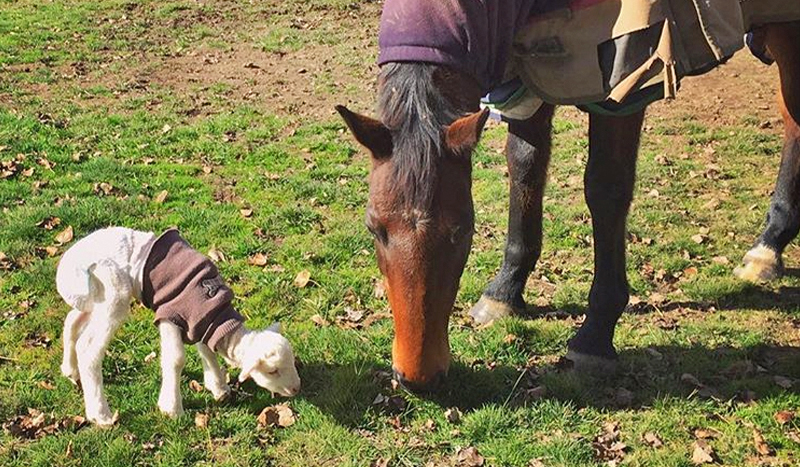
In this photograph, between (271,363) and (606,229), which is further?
(606,229)

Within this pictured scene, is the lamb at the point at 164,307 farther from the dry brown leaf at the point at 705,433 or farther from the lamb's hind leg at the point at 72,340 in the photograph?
the dry brown leaf at the point at 705,433

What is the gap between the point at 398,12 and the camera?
318 centimetres

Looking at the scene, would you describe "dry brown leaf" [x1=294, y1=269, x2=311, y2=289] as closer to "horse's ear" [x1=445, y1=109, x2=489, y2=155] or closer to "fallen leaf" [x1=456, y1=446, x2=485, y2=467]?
"fallen leaf" [x1=456, y1=446, x2=485, y2=467]

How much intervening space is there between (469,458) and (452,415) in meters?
0.29

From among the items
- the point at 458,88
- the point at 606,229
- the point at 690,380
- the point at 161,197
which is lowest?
the point at 690,380

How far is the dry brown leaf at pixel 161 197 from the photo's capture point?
6218 mm

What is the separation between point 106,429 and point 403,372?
1497mm

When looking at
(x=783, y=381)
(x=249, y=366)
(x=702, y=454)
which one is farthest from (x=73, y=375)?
(x=783, y=381)

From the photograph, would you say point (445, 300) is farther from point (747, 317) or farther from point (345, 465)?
point (747, 317)

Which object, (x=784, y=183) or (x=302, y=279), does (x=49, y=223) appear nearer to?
(x=302, y=279)

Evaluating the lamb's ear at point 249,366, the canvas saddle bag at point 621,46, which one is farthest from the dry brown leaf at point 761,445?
the lamb's ear at point 249,366

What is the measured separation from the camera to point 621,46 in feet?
11.3

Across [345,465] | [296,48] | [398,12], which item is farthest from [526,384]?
[296,48]

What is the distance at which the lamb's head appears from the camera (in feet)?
11.3
